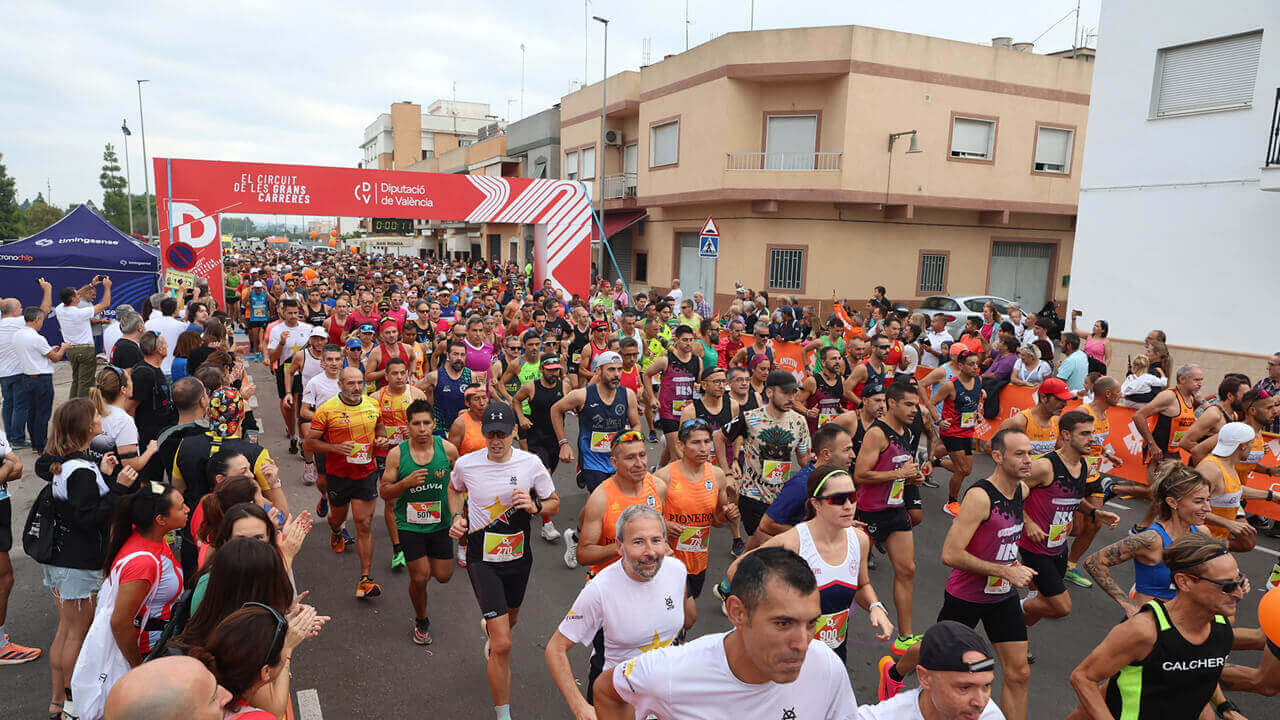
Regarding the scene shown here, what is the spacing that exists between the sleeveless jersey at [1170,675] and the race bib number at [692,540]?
241 cm

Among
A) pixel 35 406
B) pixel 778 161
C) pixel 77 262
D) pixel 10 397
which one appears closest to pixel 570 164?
pixel 778 161

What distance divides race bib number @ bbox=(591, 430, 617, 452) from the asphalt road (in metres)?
1.15

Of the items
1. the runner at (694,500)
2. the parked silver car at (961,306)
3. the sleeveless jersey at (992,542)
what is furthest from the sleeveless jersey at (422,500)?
the parked silver car at (961,306)

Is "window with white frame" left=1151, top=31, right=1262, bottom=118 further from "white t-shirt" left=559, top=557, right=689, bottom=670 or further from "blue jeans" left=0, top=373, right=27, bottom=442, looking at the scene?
"blue jeans" left=0, top=373, right=27, bottom=442

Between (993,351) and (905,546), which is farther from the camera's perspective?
(993,351)

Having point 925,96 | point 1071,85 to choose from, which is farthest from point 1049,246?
point 925,96

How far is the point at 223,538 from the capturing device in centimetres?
345

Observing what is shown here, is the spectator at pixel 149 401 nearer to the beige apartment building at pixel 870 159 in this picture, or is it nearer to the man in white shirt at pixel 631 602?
the man in white shirt at pixel 631 602

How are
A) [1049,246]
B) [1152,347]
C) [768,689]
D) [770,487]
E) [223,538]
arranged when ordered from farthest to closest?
[1049,246], [1152,347], [770,487], [223,538], [768,689]

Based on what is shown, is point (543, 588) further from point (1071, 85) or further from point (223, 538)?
point (1071, 85)

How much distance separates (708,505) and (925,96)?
22040 mm

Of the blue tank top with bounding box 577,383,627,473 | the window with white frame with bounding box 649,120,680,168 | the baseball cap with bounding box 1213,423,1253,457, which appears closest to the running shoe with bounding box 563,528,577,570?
the blue tank top with bounding box 577,383,627,473

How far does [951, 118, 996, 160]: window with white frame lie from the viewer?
77.0ft

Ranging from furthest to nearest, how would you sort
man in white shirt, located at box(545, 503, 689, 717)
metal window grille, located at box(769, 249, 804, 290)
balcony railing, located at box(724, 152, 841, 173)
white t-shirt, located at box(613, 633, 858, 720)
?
metal window grille, located at box(769, 249, 804, 290) < balcony railing, located at box(724, 152, 841, 173) < man in white shirt, located at box(545, 503, 689, 717) < white t-shirt, located at box(613, 633, 858, 720)
